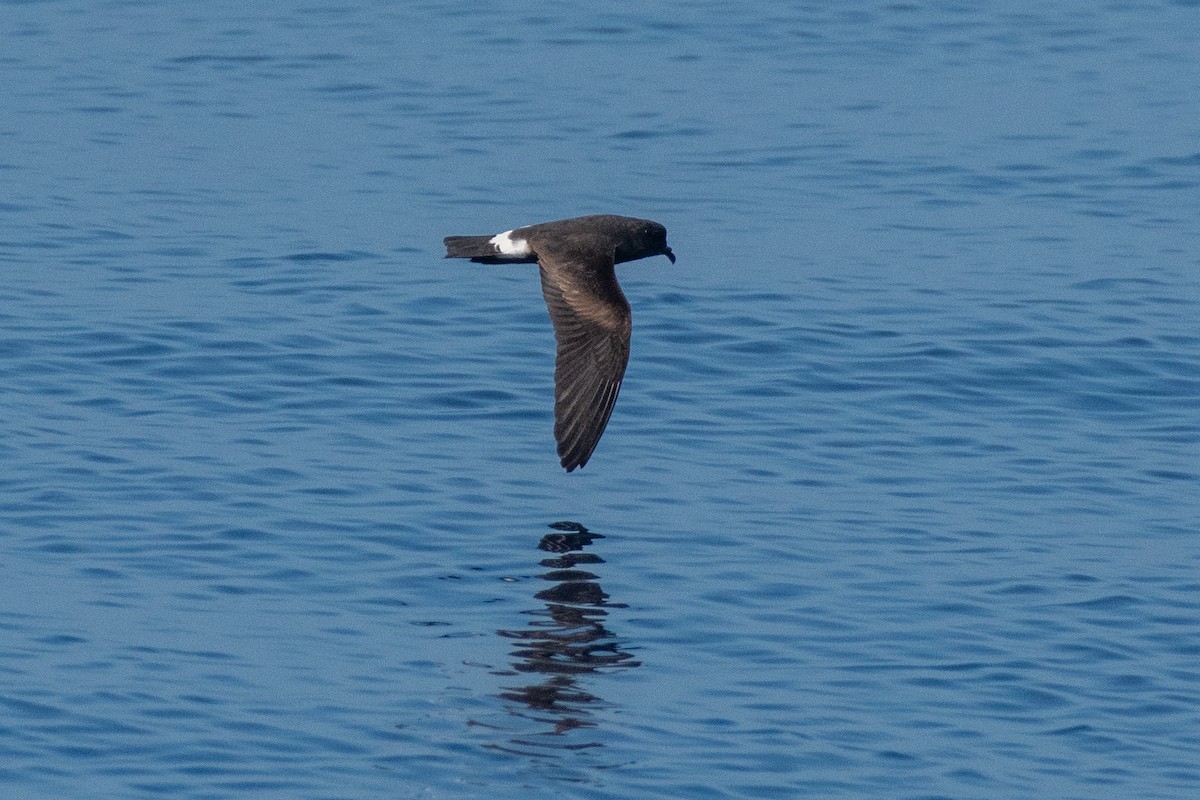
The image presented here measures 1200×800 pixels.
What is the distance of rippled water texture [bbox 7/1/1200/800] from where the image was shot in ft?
24.5

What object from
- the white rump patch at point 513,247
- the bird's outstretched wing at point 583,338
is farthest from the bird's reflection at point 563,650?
the white rump patch at point 513,247

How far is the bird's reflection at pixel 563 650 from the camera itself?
750 cm

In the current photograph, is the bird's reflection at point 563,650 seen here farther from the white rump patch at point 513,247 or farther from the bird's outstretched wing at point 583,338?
the white rump patch at point 513,247

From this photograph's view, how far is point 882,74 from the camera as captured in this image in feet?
65.6

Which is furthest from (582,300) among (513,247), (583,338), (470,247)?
(470,247)

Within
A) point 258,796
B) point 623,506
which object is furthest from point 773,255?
point 258,796

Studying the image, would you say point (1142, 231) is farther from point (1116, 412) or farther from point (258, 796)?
point (258, 796)

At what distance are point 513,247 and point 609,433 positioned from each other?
1.43 metres

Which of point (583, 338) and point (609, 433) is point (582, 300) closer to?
point (583, 338)

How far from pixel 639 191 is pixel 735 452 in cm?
539

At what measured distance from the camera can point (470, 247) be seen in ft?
33.2

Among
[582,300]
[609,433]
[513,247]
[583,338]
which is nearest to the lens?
[583,338]

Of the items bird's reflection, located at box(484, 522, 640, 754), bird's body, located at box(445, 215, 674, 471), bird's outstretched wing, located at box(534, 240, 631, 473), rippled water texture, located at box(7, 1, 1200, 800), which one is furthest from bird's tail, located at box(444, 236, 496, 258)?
bird's reflection, located at box(484, 522, 640, 754)

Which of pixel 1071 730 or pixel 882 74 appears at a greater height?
pixel 882 74
